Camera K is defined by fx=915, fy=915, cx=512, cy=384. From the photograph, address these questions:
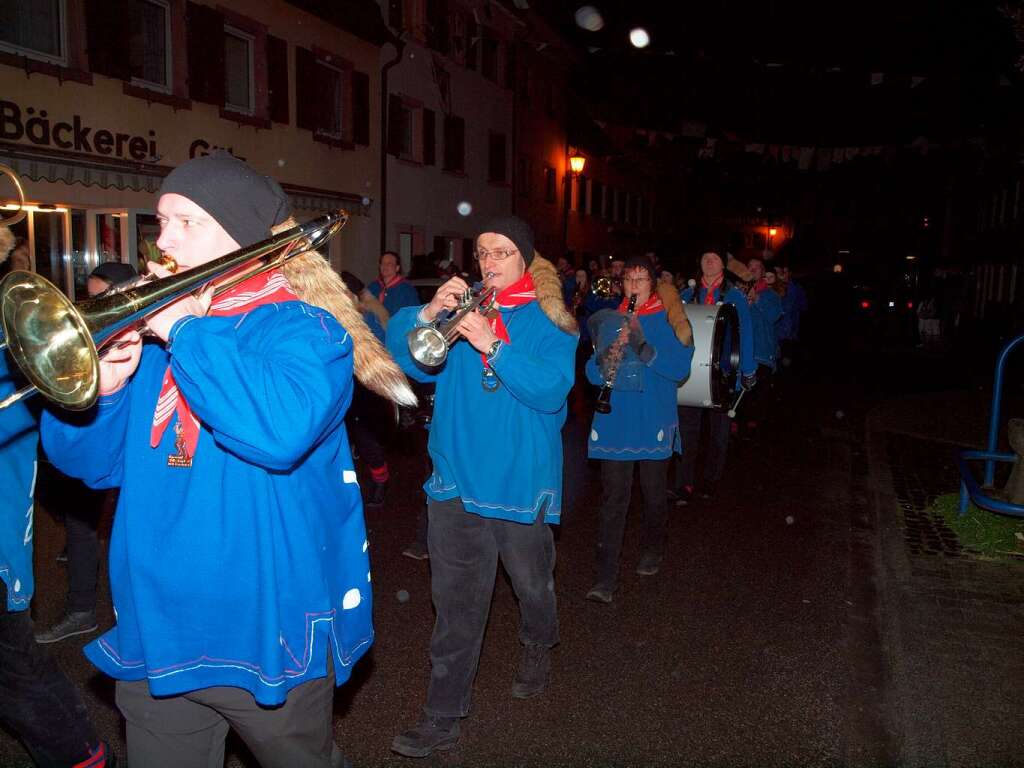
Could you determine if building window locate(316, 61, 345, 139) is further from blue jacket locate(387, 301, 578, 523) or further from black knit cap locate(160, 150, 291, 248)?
black knit cap locate(160, 150, 291, 248)

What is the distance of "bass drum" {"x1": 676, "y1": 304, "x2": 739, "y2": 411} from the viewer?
23.1 ft

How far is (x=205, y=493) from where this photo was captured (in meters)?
2.02

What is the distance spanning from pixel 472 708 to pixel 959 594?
3.17 meters

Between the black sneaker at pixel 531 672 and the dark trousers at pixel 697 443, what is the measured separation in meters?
3.64

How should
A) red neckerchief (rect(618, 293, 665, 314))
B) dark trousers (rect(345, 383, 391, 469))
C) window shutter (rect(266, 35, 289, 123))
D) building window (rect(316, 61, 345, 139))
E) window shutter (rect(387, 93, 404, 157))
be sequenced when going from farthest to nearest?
window shutter (rect(387, 93, 404, 157)) < building window (rect(316, 61, 345, 139)) < window shutter (rect(266, 35, 289, 123)) < dark trousers (rect(345, 383, 391, 469)) < red neckerchief (rect(618, 293, 665, 314))

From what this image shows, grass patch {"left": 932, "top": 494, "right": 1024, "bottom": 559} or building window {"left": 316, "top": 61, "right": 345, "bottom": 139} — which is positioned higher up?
Answer: building window {"left": 316, "top": 61, "right": 345, "bottom": 139}

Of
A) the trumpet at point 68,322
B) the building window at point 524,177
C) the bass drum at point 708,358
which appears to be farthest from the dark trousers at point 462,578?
the building window at point 524,177

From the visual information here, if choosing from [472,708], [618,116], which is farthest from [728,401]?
[618,116]

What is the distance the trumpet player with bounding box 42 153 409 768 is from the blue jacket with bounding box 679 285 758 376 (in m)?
5.97

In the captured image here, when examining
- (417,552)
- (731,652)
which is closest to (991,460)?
(731,652)

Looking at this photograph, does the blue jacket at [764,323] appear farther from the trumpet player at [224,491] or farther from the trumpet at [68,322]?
the trumpet at [68,322]

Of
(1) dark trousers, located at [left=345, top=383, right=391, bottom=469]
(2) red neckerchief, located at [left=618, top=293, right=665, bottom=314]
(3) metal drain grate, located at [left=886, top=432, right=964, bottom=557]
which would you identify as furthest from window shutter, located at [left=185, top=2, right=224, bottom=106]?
(3) metal drain grate, located at [left=886, top=432, right=964, bottom=557]

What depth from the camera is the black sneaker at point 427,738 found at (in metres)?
3.46

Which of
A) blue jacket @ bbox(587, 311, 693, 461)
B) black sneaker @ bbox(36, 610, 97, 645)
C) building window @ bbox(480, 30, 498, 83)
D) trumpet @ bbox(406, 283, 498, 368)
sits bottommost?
black sneaker @ bbox(36, 610, 97, 645)
